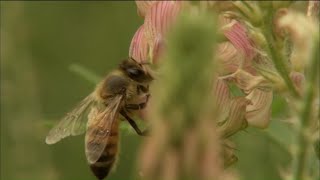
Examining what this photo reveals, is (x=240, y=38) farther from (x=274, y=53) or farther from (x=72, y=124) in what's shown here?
(x=72, y=124)

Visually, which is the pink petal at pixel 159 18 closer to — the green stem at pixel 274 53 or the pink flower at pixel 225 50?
the pink flower at pixel 225 50

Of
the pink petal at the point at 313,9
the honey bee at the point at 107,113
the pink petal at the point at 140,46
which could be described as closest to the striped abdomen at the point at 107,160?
the honey bee at the point at 107,113

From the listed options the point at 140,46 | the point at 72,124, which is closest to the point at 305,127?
the point at 140,46

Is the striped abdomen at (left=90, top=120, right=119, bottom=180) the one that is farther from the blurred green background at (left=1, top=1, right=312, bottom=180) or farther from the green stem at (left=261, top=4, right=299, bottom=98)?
the green stem at (left=261, top=4, right=299, bottom=98)

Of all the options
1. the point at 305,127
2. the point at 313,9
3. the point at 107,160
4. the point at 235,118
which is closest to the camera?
the point at 305,127

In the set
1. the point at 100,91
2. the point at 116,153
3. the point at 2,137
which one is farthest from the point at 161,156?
the point at 2,137

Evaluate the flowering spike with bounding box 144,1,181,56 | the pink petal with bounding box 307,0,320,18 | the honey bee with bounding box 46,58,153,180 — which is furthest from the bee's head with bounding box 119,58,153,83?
the pink petal with bounding box 307,0,320,18
